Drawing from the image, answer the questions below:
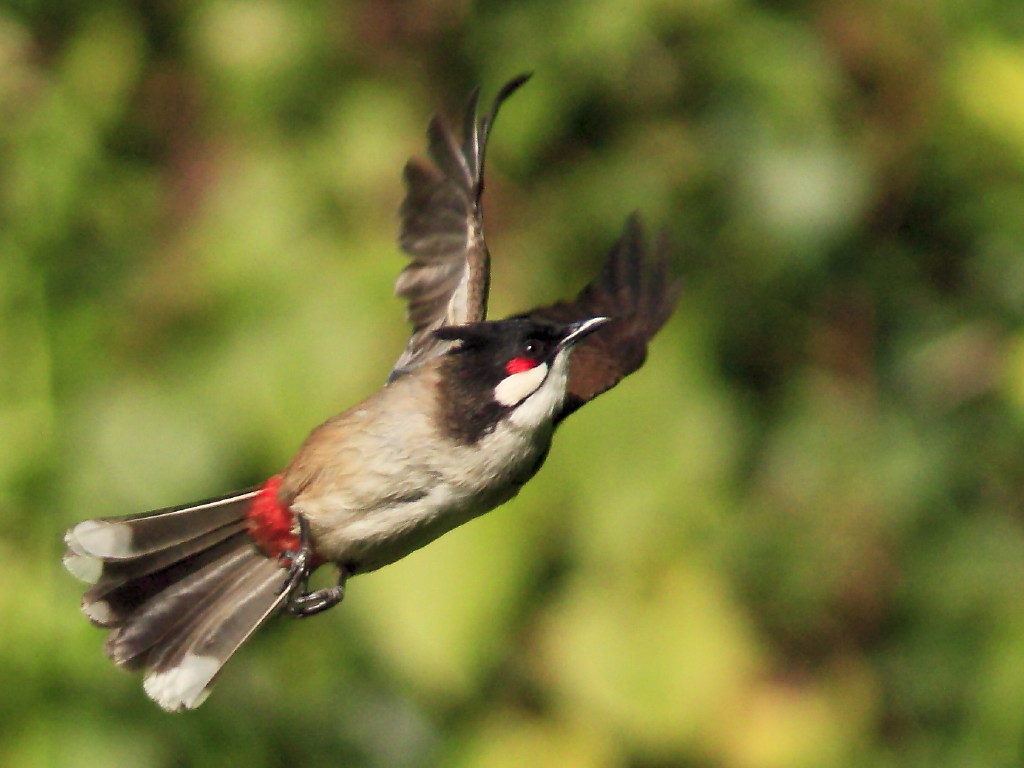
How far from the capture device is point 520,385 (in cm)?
219

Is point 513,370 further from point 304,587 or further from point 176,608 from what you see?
point 176,608

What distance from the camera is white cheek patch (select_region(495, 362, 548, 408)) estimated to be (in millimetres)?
2186

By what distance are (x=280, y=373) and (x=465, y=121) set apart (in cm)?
114

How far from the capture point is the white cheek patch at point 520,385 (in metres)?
2.19

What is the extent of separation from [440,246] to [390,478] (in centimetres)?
57

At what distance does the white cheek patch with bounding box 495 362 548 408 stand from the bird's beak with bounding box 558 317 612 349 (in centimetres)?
4

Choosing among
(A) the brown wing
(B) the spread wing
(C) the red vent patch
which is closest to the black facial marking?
(B) the spread wing

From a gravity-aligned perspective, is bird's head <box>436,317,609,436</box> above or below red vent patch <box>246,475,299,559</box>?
above

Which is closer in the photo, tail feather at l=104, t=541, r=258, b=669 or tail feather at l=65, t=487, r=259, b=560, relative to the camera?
tail feather at l=65, t=487, r=259, b=560

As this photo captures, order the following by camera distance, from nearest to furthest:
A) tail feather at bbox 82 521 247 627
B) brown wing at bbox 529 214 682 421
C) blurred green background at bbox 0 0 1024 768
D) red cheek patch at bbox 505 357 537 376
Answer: red cheek patch at bbox 505 357 537 376
tail feather at bbox 82 521 247 627
brown wing at bbox 529 214 682 421
blurred green background at bbox 0 0 1024 768

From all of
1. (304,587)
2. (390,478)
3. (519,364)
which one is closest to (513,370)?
(519,364)

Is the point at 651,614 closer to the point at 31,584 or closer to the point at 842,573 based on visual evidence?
the point at 842,573

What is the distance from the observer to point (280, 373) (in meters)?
3.24

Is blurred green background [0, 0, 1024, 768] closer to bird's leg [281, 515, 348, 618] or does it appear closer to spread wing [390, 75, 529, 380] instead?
spread wing [390, 75, 529, 380]
